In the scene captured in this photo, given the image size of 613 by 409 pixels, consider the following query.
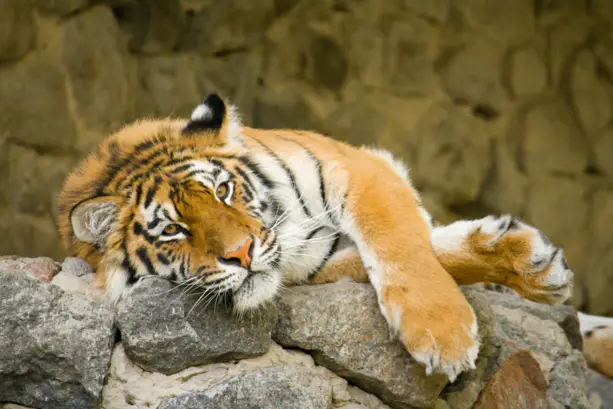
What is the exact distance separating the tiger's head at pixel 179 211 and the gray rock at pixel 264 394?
19 centimetres

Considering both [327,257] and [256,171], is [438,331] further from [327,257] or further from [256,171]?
[256,171]

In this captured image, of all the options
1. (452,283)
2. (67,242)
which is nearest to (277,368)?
(452,283)

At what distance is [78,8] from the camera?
4.07 metres

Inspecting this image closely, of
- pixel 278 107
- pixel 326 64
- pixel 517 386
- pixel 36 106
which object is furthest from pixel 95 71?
pixel 517 386

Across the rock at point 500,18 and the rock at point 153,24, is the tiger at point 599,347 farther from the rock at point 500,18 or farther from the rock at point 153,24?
the rock at point 153,24

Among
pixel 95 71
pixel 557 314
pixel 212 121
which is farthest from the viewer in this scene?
pixel 95 71

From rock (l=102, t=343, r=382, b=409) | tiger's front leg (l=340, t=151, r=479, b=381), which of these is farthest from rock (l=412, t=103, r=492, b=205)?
rock (l=102, t=343, r=382, b=409)

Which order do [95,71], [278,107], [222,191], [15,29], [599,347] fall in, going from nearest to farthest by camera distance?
[222,191]
[599,347]
[15,29]
[95,71]
[278,107]

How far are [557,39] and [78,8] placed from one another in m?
2.62

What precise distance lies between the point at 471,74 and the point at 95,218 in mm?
2964

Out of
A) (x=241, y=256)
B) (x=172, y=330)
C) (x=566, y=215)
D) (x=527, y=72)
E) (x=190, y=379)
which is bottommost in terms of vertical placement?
(x=566, y=215)

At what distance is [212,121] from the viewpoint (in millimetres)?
2570

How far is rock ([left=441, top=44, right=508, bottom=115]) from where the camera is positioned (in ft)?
15.6

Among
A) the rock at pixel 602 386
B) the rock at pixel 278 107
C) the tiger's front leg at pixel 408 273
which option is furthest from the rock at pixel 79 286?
the rock at pixel 278 107
